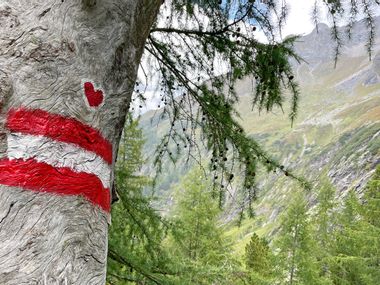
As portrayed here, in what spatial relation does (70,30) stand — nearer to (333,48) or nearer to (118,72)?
(118,72)

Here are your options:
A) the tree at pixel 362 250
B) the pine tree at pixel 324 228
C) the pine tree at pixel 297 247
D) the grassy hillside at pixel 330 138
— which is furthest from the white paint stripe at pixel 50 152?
the grassy hillside at pixel 330 138

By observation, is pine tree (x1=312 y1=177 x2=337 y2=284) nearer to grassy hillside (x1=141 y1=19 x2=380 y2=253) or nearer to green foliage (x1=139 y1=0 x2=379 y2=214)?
green foliage (x1=139 y1=0 x2=379 y2=214)

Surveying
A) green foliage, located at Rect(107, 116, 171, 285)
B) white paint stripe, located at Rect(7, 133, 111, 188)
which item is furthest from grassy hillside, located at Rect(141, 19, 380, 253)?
white paint stripe, located at Rect(7, 133, 111, 188)

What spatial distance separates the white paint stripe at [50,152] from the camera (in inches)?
39.8

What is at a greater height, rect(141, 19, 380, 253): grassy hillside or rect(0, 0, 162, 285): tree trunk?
rect(141, 19, 380, 253): grassy hillside

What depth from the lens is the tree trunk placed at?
95cm

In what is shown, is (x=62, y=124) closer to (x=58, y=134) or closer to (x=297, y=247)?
(x=58, y=134)

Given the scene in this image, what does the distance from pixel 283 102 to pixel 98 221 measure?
1868mm

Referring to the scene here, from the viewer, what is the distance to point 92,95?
1137 mm

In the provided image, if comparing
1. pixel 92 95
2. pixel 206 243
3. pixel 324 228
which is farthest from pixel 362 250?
pixel 92 95

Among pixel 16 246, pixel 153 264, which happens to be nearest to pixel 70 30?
pixel 16 246

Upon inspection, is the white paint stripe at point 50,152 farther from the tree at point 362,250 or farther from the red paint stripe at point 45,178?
the tree at point 362,250

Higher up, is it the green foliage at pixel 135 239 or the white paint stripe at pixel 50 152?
the white paint stripe at pixel 50 152

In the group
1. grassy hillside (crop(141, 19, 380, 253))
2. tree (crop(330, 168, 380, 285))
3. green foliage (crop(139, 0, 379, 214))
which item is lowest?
tree (crop(330, 168, 380, 285))
